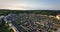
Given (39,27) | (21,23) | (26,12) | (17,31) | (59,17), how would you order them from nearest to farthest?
(17,31), (39,27), (21,23), (59,17), (26,12)

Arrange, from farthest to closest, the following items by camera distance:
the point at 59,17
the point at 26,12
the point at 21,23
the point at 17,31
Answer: the point at 26,12, the point at 59,17, the point at 21,23, the point at 17,31

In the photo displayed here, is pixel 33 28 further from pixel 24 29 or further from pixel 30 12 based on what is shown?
pixel 30 12

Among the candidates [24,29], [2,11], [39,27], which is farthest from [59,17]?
[2,11]

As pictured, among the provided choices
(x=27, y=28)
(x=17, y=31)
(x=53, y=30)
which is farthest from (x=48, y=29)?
(x=17, y=31)

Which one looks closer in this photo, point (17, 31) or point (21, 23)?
point (17, 31)

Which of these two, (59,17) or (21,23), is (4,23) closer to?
(21,23)

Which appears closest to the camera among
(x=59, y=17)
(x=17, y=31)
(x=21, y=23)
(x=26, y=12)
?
(x=17, y=31)

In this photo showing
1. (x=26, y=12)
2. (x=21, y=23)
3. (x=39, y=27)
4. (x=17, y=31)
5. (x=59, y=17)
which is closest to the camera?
(x=17, y=31)

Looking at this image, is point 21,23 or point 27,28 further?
point 21,23
